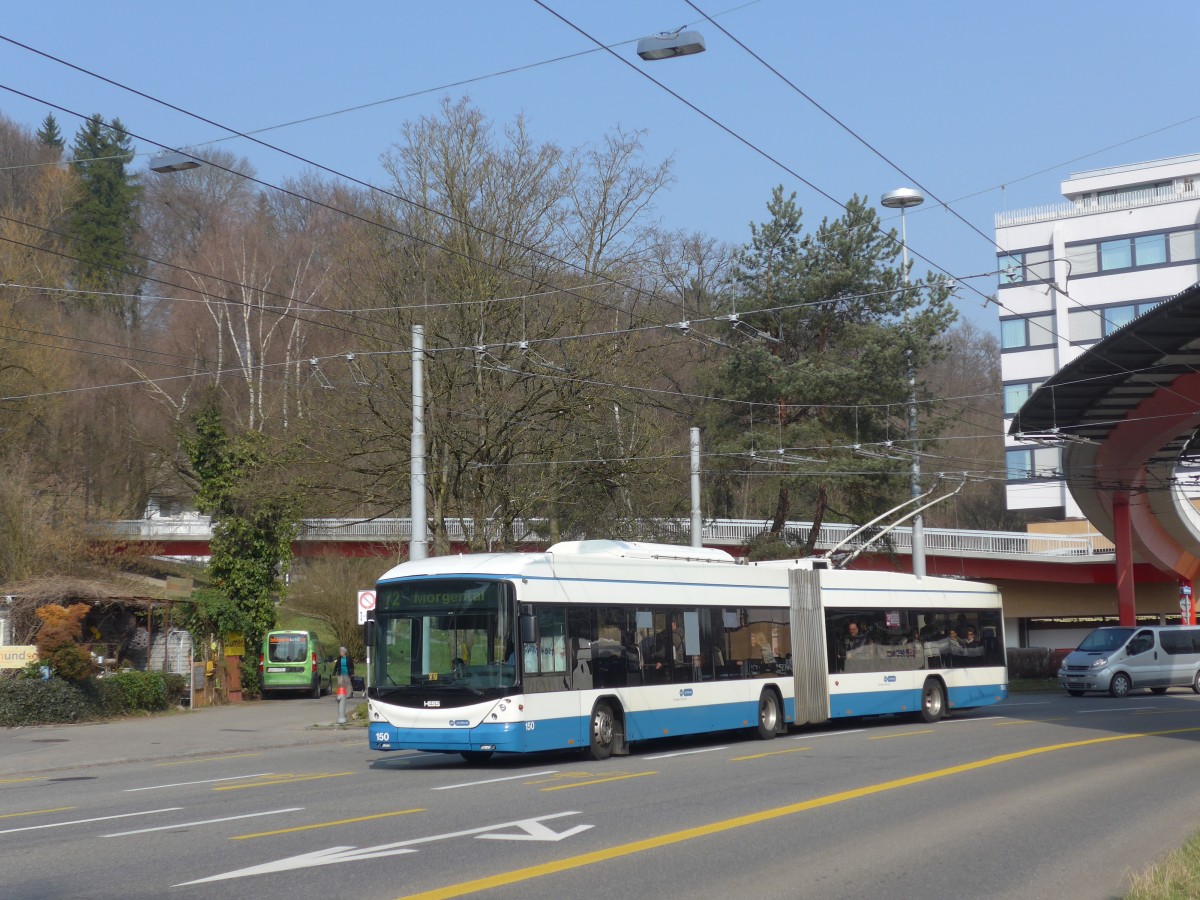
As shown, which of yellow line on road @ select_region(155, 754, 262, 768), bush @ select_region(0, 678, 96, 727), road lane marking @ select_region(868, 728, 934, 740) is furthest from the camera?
bush @ select_region(0, 678, 96, 727)

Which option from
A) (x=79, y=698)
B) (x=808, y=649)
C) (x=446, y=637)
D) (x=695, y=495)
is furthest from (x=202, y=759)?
(x=695, y=495)

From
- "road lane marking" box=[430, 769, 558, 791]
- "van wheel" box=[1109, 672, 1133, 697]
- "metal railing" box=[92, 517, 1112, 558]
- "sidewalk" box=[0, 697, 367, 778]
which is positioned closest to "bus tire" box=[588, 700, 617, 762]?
"road lane marking" box=[430, 769, 558, 791]

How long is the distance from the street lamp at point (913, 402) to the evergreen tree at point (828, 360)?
12.2 inches

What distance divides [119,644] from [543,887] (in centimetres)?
3028

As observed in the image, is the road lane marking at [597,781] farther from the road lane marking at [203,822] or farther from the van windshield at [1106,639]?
the van windshield at [1106,639]

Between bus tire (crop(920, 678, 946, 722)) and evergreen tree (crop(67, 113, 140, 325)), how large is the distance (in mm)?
45618

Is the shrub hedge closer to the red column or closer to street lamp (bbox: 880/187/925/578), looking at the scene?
street lamp (bbox: 880/187/925/578)

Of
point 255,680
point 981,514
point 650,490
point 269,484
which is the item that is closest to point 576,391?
point 650,490

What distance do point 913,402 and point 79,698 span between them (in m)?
23.2

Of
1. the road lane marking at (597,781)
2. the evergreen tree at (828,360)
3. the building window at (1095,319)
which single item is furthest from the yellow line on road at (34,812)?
the building window at (1095,319)

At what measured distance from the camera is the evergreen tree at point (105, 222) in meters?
65.3

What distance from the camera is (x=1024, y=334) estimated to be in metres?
81.2

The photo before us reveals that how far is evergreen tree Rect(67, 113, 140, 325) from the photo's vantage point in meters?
65.3

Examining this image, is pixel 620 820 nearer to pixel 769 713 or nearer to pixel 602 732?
pixel 602 732
